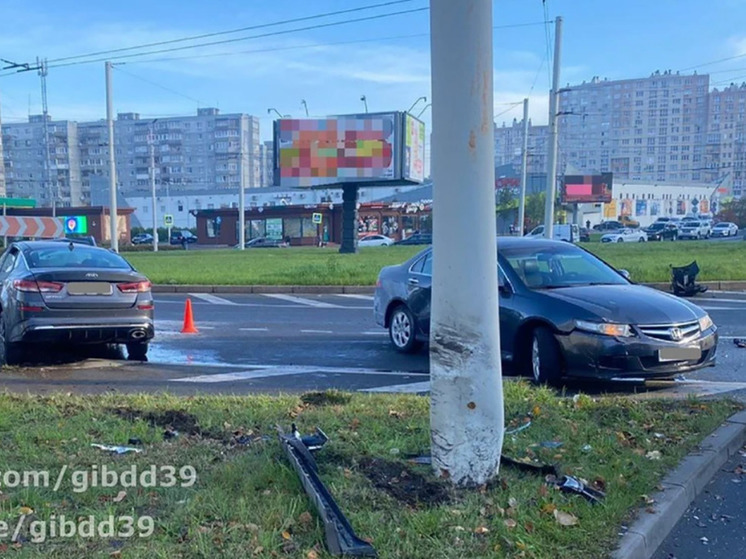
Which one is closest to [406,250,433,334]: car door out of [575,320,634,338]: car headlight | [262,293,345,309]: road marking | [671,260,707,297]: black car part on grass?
[575,320,634,338]: car headlight

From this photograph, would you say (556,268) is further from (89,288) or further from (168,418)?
(89,288)

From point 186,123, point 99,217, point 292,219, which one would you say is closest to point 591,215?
point 292,219

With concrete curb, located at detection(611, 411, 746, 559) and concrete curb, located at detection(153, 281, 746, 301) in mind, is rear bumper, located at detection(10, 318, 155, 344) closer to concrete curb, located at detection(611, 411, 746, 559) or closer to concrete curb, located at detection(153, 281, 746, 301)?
concrete curb, located at detection(611, 411, 746, 559)

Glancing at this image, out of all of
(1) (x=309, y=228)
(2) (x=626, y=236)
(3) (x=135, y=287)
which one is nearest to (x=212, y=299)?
(3) (x=135, y=287)

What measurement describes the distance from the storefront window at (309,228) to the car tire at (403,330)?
56.0 m

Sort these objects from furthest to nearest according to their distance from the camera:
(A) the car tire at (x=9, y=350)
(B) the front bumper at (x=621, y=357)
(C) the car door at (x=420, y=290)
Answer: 1. (C) the car door at (x=420, y=290)
2. (A) the car tire at (x=9, y=350)
3. (B) the front bumper at (x=621, y=357)

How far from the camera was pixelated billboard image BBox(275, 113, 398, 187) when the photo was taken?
4194cm

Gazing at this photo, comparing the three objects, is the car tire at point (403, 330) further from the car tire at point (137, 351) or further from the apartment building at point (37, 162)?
the apartment building at point (37, 162)

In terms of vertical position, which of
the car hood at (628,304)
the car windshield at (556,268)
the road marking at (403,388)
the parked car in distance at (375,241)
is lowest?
the parked car in distance at (375,241)

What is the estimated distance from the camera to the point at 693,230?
200ft

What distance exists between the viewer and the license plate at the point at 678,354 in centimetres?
675

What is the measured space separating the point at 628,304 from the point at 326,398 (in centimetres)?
314

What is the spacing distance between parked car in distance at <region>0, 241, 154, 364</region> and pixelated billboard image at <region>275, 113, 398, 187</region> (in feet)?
110

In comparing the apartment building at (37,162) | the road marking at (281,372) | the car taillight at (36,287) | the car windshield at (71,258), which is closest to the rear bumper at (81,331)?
the car taillight at (36,287)
